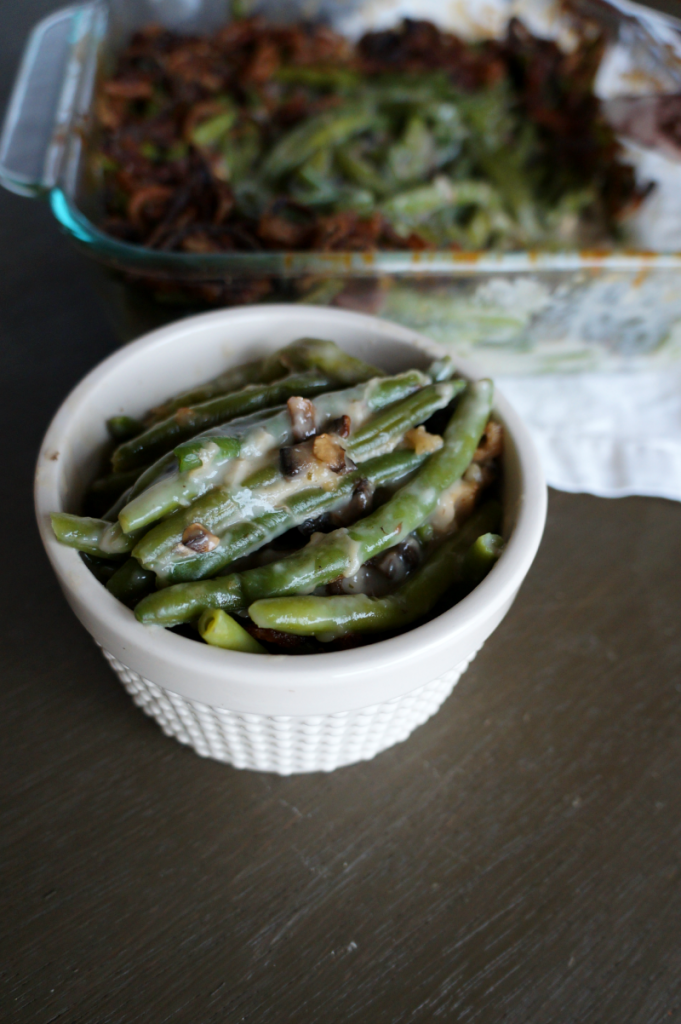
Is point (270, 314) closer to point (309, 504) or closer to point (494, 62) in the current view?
point (309, 504)

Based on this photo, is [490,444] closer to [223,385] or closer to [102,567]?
[223,385]

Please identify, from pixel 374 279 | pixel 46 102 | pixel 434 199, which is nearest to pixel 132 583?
pixel 374 279

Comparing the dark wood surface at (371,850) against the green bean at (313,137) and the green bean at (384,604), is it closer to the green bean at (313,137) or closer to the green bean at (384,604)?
the green bean at (384,604)

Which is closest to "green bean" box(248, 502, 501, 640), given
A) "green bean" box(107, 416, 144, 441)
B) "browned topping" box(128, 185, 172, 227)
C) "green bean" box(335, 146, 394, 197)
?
"green bean" box(107, 416, 144, 441)

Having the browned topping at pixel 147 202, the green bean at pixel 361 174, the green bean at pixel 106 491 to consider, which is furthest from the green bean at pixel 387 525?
the green bean at pixel 361 174

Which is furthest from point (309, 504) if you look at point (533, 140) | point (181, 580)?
point (533, 140)
